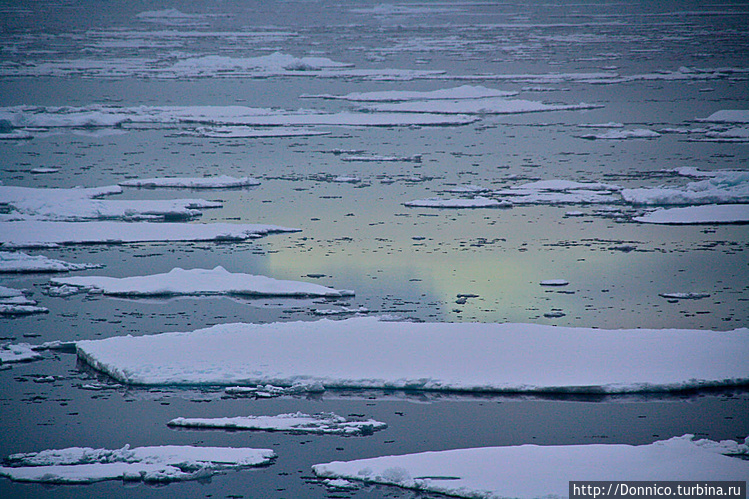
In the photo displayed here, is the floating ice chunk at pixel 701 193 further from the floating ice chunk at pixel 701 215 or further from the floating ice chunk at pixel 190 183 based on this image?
the floating ice chunk at pixel 190 183

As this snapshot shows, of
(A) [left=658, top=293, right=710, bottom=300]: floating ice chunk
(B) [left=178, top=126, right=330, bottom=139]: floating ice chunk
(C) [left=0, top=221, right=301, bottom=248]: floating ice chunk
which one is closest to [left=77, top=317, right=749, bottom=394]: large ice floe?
(A) [left=658, top=293, right=710, bottom=300]: floating ice chunk

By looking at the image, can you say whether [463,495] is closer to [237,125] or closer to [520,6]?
[237,125]

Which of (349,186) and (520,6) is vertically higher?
(520,6)

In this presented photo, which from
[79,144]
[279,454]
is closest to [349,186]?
[79,144]

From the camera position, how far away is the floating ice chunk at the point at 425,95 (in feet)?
59.4

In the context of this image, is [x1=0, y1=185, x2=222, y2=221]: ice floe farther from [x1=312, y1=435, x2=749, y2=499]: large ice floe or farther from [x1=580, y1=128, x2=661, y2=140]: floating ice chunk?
[x1=580, y1=128, x2=661, y2=140]: floating ice chunk

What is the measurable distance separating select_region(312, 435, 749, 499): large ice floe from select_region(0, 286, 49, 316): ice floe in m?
2.79

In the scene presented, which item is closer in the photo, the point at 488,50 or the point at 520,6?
the point at 488,50

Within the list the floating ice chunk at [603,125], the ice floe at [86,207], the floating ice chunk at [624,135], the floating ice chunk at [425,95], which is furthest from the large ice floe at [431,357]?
the floating ice chunk at [425,95]

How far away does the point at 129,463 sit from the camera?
407cm

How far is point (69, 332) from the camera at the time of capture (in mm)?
5715

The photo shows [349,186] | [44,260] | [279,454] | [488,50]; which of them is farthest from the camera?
[488,50]

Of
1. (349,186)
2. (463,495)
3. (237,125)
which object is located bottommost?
(463,495)

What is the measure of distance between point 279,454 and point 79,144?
10351mm
